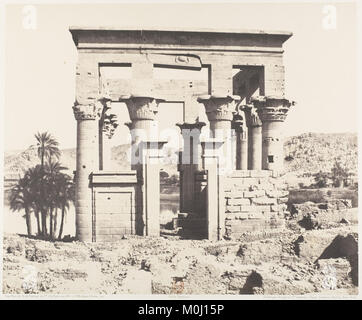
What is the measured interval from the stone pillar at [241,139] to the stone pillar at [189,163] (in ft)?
7.00

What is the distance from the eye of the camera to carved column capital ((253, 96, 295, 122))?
63.8 feet

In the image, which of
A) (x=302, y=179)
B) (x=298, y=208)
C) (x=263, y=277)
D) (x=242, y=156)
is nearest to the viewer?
(x=263, y=277)

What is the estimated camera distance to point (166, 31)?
18938 mm

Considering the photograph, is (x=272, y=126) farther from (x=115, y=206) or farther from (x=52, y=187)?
(x=52, y=187)

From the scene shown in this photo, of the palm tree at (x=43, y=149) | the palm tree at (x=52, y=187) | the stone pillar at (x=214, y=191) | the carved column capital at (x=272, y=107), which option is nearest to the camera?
the stone pillar at (x=214, y=191)

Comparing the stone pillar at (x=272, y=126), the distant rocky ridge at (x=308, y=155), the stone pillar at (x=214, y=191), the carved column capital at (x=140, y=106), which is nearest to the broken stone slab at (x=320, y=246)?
the stone pillar at (x=214, y=191)

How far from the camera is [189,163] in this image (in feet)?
74.0

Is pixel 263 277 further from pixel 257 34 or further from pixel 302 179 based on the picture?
pixel 302 179

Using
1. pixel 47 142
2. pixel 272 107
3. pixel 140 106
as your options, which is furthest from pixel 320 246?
pixel 47 142

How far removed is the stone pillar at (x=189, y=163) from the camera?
72.0 ft

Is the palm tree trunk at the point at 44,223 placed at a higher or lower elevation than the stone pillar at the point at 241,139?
lower

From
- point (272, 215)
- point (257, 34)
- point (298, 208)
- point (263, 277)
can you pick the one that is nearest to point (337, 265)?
point (263, 277)

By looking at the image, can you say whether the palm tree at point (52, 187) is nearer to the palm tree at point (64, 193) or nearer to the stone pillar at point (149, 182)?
the palm tree at point (64, 193)

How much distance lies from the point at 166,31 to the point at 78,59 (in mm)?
3210
